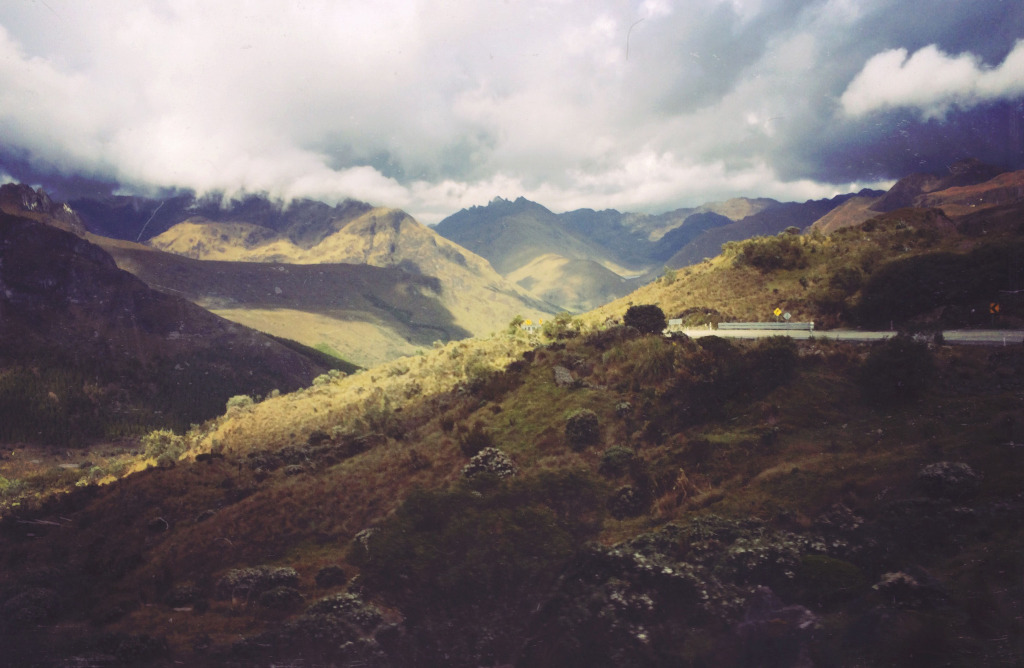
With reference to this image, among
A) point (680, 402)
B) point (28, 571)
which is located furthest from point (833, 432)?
point (28, 571)

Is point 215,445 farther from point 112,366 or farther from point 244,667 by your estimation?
point 112,366

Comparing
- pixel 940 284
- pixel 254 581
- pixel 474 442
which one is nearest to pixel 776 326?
pixel 940 284

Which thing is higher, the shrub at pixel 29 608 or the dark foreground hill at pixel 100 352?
the dark foreground hill at pixel 100 352

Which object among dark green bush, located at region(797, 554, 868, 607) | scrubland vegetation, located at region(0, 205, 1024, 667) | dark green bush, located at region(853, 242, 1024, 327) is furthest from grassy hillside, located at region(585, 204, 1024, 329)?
dark green bush, located at region(797, 554, 868, 607)

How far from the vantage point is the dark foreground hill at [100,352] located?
4099 inches

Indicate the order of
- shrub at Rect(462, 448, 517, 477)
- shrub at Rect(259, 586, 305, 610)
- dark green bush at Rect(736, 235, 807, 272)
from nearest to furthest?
shrub at Rect(259, 586, 305, 610) → shrub at Rect(462, 448, 517, 477) → dark green bush at Rect(736, 235, 807, 272)

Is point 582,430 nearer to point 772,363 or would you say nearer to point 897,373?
point 772,363

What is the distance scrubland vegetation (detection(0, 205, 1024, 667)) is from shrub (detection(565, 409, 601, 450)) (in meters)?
0.11

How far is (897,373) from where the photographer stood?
14945 mm

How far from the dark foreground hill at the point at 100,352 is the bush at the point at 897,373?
123416mm

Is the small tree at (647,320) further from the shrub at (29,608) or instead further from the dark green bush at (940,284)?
the shrub at (29,608)

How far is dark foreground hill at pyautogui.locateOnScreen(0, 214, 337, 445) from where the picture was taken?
342ft

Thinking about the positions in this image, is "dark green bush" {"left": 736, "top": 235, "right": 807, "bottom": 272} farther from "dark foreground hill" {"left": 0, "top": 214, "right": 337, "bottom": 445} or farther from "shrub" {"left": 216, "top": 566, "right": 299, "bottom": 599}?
"dark foreground hill" {"left": 0, "top": 214, "right": 337, "bottom": 445}

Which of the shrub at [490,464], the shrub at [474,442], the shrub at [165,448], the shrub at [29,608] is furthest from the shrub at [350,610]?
the shrub at [165,448]
